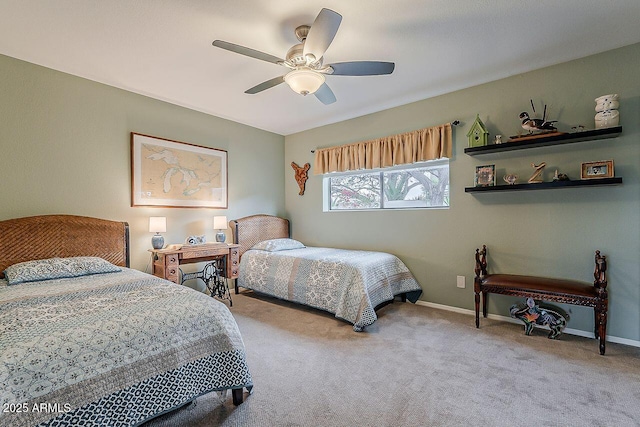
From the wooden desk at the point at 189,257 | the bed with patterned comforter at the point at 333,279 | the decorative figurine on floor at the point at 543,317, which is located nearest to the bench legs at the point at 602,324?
the decorative figurine on floor at the point at 543,317

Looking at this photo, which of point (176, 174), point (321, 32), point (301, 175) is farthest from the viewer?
point (301, 175)

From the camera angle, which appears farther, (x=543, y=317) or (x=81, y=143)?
(x=81, y=143)

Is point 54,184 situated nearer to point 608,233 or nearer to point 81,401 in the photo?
point 81,401

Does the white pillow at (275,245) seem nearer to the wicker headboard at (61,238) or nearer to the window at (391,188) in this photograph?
the window at (391,188)

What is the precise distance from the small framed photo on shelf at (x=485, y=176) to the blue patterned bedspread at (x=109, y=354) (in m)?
2.83

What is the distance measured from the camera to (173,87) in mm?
3373

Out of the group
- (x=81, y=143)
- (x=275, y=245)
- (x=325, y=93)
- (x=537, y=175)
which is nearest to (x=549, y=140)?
(x=537, y=175)

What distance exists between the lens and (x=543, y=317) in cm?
272

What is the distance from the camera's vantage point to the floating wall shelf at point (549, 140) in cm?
250

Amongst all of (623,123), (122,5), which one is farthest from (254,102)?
(623,123)

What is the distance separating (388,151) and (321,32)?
2.32 m

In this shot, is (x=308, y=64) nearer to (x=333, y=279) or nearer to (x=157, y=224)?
(x=333, y=279)

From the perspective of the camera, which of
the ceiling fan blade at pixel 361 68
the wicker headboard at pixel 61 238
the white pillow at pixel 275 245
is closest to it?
the ceiling fan blade at pixel 361 68

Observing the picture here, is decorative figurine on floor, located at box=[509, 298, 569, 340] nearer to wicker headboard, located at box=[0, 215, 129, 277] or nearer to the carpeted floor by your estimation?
the carpeted floor
